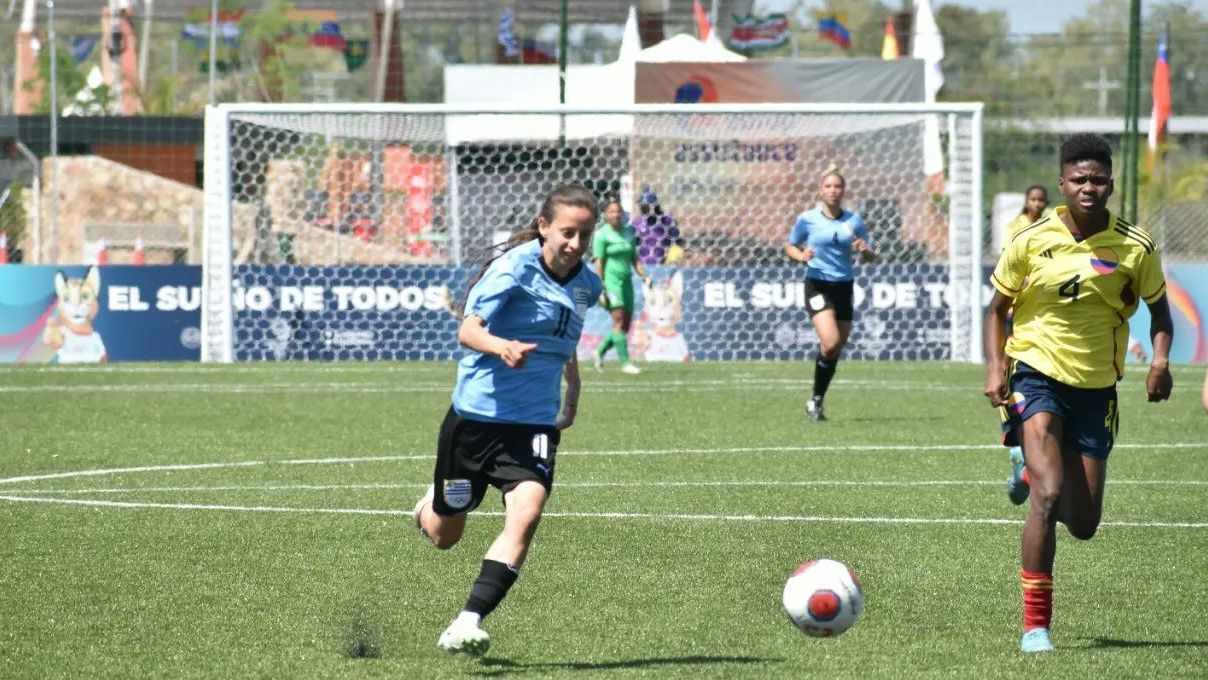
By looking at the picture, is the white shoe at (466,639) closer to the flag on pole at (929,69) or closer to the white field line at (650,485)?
the white field line at (650,485)

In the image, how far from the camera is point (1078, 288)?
687 centimetres

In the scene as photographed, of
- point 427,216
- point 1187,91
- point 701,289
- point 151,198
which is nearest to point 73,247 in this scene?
point 151,198

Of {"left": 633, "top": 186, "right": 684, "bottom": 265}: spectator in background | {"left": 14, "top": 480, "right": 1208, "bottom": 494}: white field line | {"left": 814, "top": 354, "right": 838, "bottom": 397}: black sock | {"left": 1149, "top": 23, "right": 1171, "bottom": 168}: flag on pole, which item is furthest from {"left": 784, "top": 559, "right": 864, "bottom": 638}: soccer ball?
{"left": 1149, "top": 23, "right": 1171, "bottom": 168}: flag on pole

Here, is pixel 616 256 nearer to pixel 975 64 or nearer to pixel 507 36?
pixel 507 36

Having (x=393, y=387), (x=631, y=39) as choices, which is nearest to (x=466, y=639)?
(x=393, y=387)

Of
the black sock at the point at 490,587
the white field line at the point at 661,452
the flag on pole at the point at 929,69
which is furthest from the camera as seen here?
the flag on pole at the point at 929,69

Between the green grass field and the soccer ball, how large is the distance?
0.10 metres

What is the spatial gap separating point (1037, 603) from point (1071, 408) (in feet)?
2.54

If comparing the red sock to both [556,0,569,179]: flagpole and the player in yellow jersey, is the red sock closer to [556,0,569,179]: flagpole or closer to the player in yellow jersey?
the player in yellow jersey

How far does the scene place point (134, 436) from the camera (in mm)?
14352

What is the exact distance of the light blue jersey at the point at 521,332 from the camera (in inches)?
267

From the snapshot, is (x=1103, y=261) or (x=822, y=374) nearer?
(x=1103, y=261)

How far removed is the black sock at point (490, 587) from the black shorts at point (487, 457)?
1.27 feet

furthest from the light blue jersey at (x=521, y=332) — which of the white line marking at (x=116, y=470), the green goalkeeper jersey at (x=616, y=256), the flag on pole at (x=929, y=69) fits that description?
the flag on pole at (x=929, y=69)
